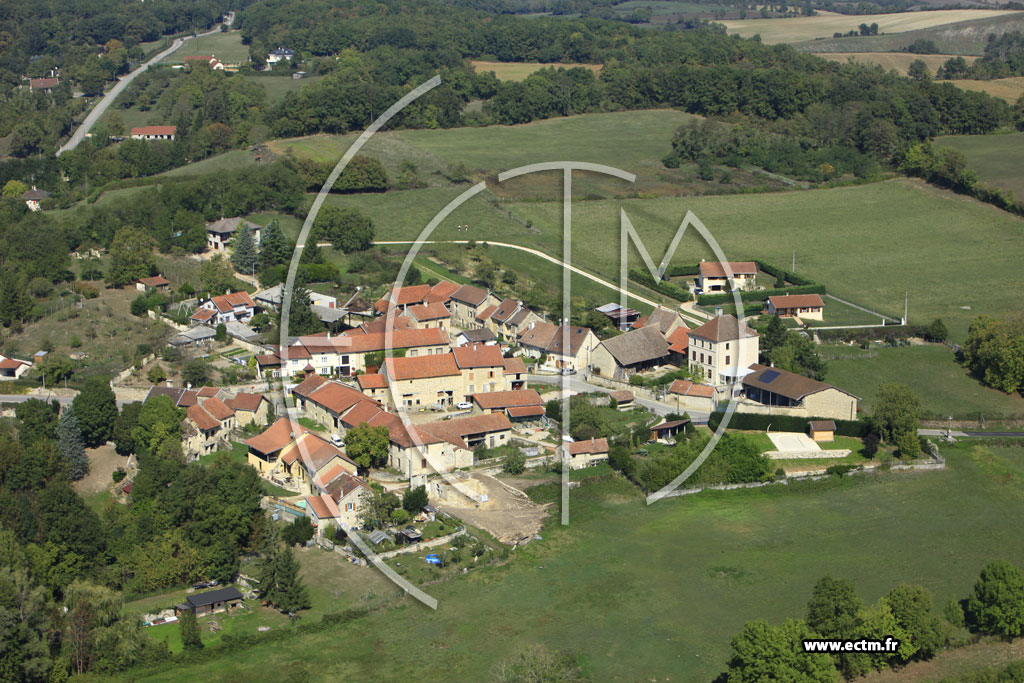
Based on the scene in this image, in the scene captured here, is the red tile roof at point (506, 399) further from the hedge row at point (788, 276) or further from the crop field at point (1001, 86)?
the crop field at point (1001, 86)

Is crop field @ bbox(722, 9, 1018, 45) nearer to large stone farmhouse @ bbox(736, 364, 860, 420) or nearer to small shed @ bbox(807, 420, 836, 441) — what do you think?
large stone farmhouse @ bbox(736, 364, 860, 420)

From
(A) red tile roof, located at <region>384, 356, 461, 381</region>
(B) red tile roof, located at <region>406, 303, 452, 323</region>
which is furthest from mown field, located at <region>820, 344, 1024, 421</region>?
(B) red tile roof, located at <region>406, 303, 452, 323</region>

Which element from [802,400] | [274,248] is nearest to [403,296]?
[274,248]

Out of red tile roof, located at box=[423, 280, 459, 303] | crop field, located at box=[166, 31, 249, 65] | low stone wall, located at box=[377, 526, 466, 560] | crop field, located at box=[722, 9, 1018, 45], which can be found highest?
crop field, located at box=[722, 9, 1018, 45]

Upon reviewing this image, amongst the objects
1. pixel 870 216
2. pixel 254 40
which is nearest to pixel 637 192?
pixel 870 216

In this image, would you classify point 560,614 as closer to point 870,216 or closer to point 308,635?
point 308,635

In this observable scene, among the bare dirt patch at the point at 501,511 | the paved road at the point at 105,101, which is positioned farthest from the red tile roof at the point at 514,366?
the paved road at the point at 105,101

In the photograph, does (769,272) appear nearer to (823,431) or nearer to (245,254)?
(823,431)
